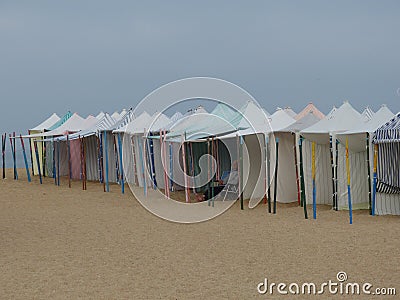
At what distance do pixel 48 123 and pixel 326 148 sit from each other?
13989 millimetres

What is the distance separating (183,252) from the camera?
852cm

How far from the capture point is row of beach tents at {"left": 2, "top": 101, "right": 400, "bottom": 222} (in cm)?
1131

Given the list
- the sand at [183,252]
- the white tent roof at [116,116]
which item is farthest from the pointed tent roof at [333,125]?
the white tent roof at [116,116]

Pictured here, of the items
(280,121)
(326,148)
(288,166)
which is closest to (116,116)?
(280,121)

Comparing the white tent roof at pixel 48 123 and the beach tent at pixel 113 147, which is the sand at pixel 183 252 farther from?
the white tent roof at pixel 48 123

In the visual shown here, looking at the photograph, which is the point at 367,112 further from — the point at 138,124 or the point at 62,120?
the point at 62,120

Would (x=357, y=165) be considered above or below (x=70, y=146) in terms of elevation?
below

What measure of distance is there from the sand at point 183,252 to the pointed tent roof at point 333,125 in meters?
1.42

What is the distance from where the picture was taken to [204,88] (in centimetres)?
918

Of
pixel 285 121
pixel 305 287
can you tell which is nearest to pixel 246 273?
pixel 305 287

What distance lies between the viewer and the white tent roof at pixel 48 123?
78.2 ft

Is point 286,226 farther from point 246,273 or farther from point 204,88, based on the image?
point 246,273

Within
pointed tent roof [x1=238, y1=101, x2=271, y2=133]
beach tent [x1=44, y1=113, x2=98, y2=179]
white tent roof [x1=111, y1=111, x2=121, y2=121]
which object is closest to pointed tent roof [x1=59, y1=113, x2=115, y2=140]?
white tent roof [x1=111, y1=111, x2=121, y2=121]

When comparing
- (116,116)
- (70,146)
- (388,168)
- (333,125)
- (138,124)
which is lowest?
(388,168)
